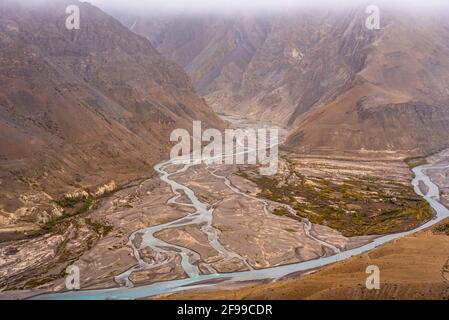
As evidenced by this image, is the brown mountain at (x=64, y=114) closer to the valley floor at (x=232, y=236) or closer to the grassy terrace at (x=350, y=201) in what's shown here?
the valley floor at (x=232, y=236)

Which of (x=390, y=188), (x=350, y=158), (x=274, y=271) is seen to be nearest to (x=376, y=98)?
(x=350, y=158)

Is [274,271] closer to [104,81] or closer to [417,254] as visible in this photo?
[417,254]

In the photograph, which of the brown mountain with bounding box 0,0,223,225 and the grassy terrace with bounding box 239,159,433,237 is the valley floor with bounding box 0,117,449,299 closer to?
the grassy terrace with bounding box 239,159,433,237

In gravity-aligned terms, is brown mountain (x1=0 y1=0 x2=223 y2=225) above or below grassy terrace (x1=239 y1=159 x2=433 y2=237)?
above

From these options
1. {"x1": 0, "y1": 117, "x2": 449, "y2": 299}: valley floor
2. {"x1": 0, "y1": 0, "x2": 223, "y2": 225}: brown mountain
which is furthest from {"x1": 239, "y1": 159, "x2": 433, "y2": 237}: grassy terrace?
{"x1": 0, "y1": 0, "x2": 223, "y2": 225}: brown mountain

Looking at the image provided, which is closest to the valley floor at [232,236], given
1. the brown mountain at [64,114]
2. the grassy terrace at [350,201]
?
the grassy terrace at [350,201]

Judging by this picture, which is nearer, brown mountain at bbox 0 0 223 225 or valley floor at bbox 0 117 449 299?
valley floor at bbox 0 117 449 299
